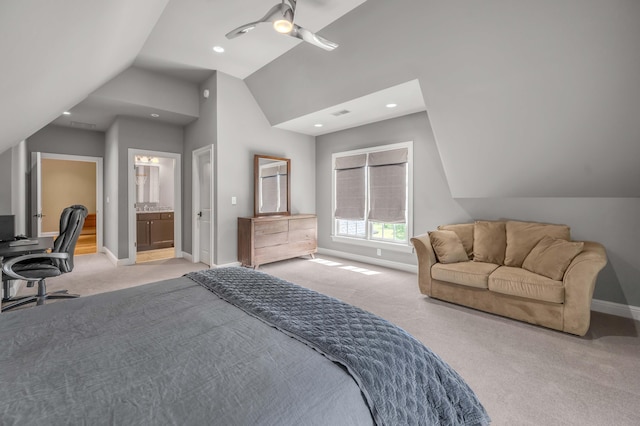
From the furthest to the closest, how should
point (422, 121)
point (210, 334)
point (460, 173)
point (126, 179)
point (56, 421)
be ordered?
point (126, 179) → point (422, 121) → point (460, 173) → point (210, 334) → point (56, 421)

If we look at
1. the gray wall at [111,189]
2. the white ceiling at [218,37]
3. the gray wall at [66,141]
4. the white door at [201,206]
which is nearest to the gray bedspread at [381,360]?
the white ceiling at [218,37]

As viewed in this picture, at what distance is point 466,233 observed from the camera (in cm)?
380

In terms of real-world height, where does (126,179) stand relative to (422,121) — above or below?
below

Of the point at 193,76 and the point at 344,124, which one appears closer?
the point at 193,76

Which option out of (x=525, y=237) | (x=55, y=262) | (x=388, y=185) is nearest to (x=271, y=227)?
(x=388, y=185)

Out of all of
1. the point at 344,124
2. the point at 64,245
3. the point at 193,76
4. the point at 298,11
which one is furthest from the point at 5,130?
the point at 344,124

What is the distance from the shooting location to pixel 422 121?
4.45 metres

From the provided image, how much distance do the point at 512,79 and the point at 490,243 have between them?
5.88 feet

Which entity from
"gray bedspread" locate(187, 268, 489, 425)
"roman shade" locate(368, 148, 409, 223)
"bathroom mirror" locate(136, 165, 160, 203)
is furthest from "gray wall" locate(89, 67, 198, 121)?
"gray bedspread" locate(187, 268, 489, 425)

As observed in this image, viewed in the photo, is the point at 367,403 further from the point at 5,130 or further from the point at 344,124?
the point at 344,124

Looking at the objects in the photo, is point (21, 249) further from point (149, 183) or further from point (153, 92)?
point (149, 183)

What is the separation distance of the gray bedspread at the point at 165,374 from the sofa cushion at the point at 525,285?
101 inches

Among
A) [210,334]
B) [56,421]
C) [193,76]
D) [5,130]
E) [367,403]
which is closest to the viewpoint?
[56,421]

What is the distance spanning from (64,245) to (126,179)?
94.8 inches
